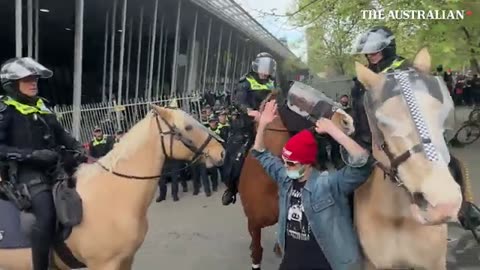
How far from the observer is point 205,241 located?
866 centimetres

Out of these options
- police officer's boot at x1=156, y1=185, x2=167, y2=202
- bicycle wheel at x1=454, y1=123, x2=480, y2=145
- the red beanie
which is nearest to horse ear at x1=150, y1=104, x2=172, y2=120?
the red beanie

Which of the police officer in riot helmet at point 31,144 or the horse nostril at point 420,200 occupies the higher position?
the horse nostril at point 420,200

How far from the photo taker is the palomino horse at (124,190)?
15.7ft

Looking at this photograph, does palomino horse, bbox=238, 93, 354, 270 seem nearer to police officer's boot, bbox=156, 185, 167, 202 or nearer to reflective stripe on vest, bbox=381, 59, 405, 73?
reflective stripe on vest, bbox=381, 59, 405, 73

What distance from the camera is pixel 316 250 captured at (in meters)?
3.74

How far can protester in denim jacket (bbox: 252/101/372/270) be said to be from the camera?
3.56 meters

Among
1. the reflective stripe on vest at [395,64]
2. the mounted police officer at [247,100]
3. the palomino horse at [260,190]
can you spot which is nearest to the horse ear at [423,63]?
the reflective stripe on vest at [395,64]

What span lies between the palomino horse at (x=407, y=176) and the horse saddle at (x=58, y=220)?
2305 mm

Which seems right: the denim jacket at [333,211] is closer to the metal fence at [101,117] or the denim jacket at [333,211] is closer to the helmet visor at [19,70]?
the helmet visor at [19,70]

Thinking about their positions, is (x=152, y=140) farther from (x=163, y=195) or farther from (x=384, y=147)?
(x=163, y=195)

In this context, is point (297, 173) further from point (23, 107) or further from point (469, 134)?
point (469, 134)

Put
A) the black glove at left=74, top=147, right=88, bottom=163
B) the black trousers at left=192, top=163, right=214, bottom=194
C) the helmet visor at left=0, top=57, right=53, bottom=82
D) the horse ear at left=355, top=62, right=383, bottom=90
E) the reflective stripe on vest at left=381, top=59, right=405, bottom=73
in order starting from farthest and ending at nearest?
the black trousers at left=192, top=163, right=214, bottom=194, the black glove at left=74, top=147, right=88, bottom=163, the helmet visor at left=0, top=57, right=53, bottom=82, the reflective stripe on vest at left=381, top=59, right=405, bottom=73, the horse ear at left=355, top=62, right=383, bottom=90

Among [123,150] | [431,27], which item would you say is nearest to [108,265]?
[123,150]

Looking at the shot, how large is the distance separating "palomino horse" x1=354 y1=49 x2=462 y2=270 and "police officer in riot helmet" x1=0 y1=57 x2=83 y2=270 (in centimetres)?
248
